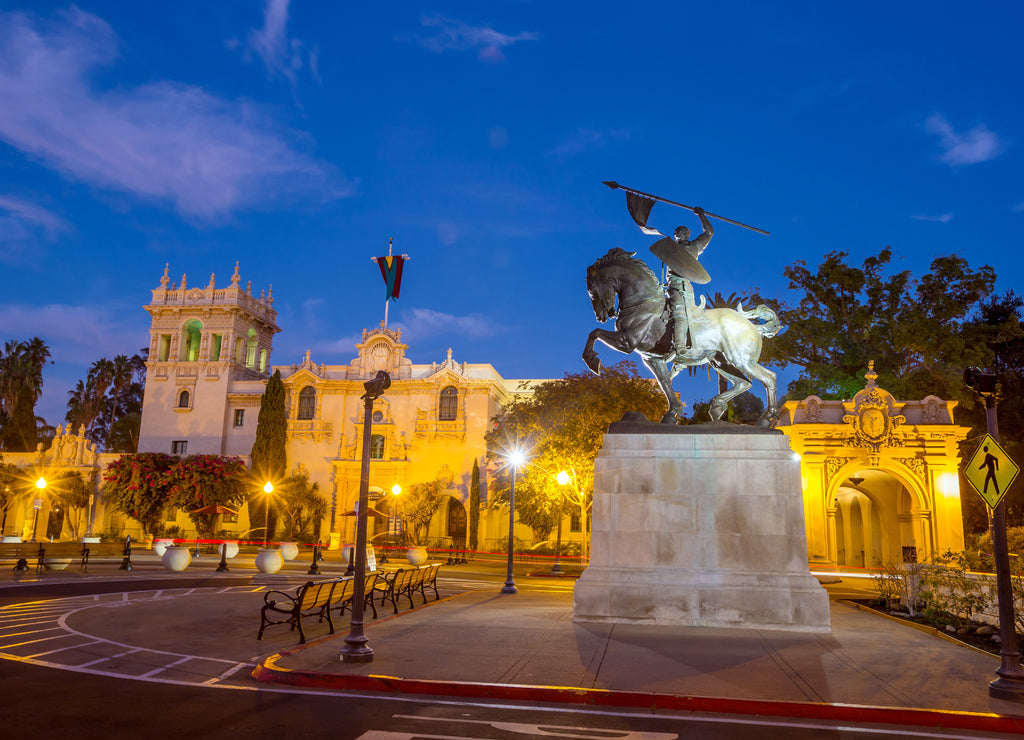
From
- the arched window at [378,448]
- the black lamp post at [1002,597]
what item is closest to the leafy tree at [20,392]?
the arched window at [378,448]

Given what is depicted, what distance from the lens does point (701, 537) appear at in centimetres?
1259

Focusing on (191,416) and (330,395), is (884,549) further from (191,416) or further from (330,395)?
(191,416)

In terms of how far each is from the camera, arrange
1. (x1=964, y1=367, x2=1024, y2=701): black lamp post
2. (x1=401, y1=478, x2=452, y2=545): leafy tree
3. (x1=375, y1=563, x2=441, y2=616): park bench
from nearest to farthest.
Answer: (x1=964, y1=367, x2=1024, y2=701): black lamp post, (x1=375, y1=563, x2=441, y2=616): park bench, (x1=401, y1=478, x2=452, y2=545): leafy tree

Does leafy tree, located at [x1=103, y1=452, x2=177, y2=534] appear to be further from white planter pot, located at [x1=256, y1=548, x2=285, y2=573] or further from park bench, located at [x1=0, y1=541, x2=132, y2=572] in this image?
white planter pot, located at [x1=256, y1=548, x2=285, y2=573]

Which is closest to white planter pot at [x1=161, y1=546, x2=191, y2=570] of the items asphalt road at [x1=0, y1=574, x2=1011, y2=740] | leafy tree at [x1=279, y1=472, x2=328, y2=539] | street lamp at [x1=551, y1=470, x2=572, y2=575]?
street lamp at [x1=551, y1=470, x2=572, y2=575]

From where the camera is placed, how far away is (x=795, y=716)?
286 inches

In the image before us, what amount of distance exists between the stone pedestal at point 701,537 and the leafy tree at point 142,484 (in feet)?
135

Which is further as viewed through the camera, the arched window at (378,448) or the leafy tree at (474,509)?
the arched window at (378,448)

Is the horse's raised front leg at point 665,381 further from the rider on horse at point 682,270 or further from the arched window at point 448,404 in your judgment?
the arched window at point 448,404

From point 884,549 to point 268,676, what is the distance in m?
34.9

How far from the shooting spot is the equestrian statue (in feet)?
45.2

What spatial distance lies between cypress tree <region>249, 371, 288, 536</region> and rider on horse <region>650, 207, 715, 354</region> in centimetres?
4026

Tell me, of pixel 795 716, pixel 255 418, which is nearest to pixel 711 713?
pixel 795 716

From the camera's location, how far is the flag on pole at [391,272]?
22.3m
